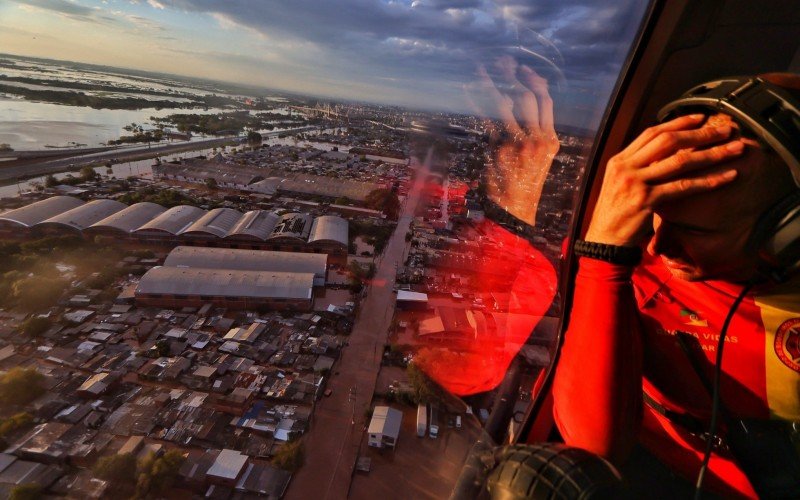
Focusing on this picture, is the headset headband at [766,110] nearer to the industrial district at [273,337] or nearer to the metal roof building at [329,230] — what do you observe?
the industrial district at [273,337]

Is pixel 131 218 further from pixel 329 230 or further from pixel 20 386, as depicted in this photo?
pixel 20 386

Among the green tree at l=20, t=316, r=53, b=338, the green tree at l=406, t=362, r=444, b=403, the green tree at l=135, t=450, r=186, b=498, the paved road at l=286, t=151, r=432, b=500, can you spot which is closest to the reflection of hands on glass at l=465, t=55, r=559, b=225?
the paved road at l=286, t=151, r=432, b=500

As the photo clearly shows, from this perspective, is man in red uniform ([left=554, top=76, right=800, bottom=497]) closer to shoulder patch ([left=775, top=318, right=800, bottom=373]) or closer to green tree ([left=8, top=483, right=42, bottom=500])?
shoulder patch ([left=775, top=318, right=800, bottom=373])

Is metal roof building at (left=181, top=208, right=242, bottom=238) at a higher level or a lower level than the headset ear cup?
lower

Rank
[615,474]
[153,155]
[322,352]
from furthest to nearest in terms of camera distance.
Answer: [153,155], [322,352], [615,474]

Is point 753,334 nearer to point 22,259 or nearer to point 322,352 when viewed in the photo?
point 322,352

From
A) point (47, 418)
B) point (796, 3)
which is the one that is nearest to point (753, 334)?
point (796, 3)
